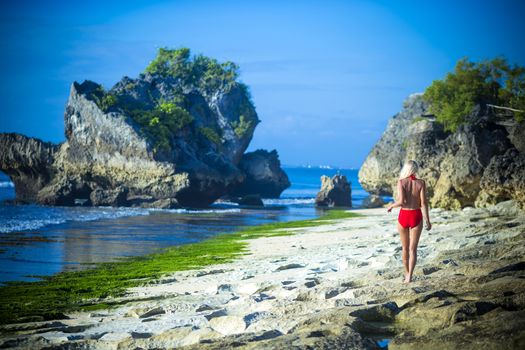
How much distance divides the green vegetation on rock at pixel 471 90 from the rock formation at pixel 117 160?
21.0 meters

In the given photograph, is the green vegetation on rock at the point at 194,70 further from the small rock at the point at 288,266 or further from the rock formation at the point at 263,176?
the small rock at the point at 288,266

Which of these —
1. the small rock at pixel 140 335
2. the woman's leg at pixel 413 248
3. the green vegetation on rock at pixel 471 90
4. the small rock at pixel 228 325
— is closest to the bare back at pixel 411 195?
the woman's leg at pixel 413 248

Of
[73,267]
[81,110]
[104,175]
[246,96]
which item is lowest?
[73,267]

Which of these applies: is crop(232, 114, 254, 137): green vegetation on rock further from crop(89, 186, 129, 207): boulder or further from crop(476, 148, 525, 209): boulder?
crop(476, 148, 525, 209): boulder

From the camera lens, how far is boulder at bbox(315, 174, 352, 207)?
56125mm

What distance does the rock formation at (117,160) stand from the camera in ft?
169

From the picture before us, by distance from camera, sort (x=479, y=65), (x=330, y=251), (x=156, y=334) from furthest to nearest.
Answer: (x=479, y=65)
(x=330, y=251)
(x=156, y=334)

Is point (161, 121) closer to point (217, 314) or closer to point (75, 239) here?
point (75, 239)

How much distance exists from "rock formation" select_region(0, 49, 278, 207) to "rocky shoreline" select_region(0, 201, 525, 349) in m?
39.9

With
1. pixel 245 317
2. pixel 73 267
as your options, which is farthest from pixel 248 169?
pixel 245 317

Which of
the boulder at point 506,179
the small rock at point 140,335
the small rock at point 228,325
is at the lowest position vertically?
the small rock at point 140,335

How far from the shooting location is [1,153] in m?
54.8

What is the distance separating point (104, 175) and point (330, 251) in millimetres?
41413

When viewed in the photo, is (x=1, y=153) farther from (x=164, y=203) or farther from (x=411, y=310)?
(x=411, y=310)
